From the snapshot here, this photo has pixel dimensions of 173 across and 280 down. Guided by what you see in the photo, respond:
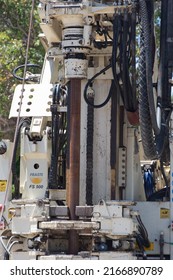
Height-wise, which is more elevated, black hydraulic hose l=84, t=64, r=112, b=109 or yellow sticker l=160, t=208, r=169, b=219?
black hydraulic hose l=84, t=64, r=112, b=109

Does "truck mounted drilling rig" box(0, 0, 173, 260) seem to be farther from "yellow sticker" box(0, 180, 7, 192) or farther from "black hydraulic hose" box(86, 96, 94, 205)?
"yellow sticker" box(0, 180, 7, 192)

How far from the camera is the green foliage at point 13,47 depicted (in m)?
21.5

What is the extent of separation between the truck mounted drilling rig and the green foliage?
8.16 metres

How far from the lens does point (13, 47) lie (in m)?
21.5

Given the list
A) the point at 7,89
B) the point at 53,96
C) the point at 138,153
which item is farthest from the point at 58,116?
the point at 7,89

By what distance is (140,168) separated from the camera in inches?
522

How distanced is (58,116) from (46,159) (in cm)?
68

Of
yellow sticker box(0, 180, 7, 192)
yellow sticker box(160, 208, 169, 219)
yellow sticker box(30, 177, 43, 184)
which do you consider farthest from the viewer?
yellow sticker box(0, 180, 7, 192)

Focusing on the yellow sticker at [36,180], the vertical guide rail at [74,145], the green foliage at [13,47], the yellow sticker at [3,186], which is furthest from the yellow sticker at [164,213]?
the green foliage at [13,47]

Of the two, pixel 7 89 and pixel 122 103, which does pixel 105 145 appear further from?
pixel 7 89

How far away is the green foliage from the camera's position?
21.5 m

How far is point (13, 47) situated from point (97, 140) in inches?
371

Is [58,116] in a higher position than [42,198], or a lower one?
higher

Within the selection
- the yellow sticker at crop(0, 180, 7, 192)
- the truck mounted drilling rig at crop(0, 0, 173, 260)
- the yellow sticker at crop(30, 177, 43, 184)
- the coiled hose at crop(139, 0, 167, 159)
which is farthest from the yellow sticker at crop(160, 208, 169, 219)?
the yellow sticker at crop(0, 180, 7, 192)
